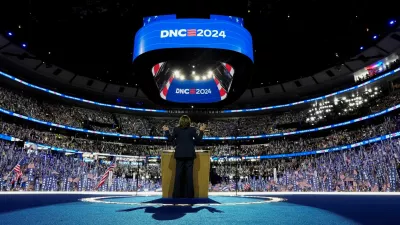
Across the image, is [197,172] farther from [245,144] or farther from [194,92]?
[245,144]

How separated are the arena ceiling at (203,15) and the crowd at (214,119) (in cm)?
757

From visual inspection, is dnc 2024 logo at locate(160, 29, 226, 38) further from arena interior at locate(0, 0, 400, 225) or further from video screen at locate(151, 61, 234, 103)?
video screen at locate(151, 61, 234, 103)

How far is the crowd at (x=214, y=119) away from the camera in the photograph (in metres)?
33.5

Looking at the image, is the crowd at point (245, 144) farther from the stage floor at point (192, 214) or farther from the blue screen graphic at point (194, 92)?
the stage floor at point (192, 214)

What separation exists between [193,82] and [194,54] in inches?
177

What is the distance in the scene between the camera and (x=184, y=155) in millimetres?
5344

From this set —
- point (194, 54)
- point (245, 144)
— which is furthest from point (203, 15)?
point (245, 144)

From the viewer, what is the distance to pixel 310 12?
2073cm

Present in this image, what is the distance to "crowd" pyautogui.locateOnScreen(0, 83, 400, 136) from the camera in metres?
33.5

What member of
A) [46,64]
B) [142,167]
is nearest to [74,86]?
[46,64]

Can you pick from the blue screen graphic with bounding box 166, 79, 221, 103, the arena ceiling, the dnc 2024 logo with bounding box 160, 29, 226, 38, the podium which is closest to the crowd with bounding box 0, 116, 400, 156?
the arena ceiling

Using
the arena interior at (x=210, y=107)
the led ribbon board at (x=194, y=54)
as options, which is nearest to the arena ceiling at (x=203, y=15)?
the arena interior at (x=210, y=107)

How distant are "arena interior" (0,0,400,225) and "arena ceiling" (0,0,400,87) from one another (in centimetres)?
16

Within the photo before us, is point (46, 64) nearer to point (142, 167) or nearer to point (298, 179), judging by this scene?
point (142, 167)
